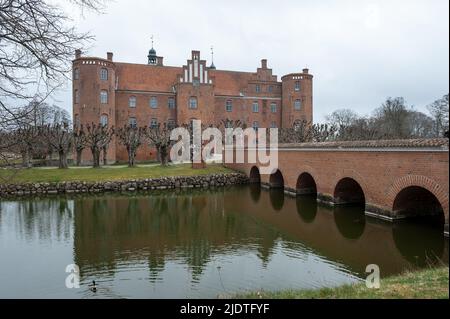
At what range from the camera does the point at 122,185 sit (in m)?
20.2

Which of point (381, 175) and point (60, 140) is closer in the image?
point (381, 175)

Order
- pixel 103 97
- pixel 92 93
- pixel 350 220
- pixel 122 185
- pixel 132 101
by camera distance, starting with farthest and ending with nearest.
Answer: pixel 132 101, pixel 103 97, pixel 92 93, pixel 122 185, pixel 350 220

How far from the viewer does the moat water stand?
6805 millimetres

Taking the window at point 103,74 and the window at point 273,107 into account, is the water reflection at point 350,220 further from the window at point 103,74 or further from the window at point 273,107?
the window at point 273,107

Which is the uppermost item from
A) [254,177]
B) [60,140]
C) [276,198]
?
[60,140]

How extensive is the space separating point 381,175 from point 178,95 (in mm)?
24872

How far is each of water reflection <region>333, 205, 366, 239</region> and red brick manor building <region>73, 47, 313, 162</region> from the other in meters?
20.5

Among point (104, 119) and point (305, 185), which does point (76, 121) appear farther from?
point (305, 185)

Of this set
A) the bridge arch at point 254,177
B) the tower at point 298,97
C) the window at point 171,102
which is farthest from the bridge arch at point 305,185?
the window at point 171,102

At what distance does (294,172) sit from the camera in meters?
17.0

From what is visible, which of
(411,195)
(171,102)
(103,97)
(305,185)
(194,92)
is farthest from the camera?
(171,102)

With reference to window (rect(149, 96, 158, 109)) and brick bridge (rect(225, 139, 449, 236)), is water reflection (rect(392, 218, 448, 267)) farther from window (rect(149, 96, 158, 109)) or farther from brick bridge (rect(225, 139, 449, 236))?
window (rect(149, 96, 158, 109))

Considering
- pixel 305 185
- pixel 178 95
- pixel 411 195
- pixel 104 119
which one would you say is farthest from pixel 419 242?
pixel 178 95

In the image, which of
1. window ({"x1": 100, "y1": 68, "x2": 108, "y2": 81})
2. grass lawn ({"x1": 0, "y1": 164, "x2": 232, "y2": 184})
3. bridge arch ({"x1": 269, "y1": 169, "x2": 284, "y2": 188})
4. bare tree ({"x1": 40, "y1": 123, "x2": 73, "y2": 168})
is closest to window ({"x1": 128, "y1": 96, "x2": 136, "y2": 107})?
window ({"x1": 100, "y1": 68, "x2": 108, "y2": 81})
